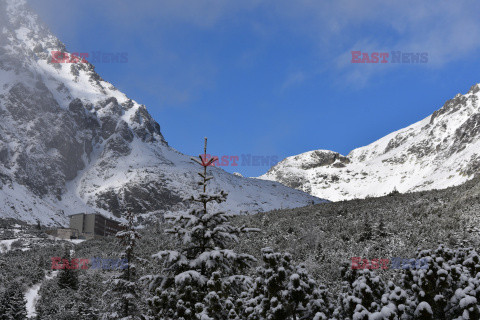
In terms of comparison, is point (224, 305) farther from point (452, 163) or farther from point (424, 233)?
point (452, 163)

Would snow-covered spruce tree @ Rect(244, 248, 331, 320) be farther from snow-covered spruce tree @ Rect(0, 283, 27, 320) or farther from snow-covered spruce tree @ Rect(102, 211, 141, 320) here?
snow-covered spruce tree @ Rect(0, 283, 27, 320)

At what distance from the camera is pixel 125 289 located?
61.7 ft

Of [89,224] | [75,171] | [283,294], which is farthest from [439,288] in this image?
[75,171]

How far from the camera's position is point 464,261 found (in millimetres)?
10562

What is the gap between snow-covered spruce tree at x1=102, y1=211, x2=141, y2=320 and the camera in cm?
1858

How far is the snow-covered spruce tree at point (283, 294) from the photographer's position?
9383 millimetres

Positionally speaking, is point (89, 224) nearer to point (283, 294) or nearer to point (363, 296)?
point (283, 294)

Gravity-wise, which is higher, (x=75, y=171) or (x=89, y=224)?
(x=75, y=171)

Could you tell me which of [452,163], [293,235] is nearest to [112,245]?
[293,235]

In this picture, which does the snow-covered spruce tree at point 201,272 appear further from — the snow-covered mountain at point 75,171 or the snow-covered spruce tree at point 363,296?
the snow-covered mountain at point 75,171

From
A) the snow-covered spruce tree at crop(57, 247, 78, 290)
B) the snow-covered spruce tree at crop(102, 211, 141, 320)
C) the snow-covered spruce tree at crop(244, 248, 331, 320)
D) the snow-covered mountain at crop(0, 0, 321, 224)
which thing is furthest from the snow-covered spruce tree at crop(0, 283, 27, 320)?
the snow-covered mountain at crop(0, 0, 321, 224)

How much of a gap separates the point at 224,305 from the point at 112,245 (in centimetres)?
5532

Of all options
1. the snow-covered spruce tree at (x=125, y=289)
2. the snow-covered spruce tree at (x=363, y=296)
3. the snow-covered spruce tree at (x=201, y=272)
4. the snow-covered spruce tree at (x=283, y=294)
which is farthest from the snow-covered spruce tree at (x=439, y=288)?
the snow-covered spruce tree at (x=125, y=289)

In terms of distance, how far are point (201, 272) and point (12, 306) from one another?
101 feet
